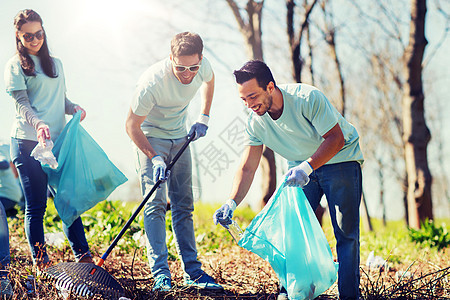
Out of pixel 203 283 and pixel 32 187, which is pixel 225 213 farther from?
pixel 32 187

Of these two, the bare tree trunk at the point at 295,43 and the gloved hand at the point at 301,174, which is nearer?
the gloved hand at the point at 301,174

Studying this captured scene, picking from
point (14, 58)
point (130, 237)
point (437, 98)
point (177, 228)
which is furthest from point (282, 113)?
point (437, 98)

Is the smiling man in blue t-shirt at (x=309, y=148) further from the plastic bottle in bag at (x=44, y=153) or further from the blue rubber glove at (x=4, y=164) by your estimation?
the blue rubber glove at (x=4, y=164)

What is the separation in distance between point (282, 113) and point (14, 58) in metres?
2.03

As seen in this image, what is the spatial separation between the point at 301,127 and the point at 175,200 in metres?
1.19

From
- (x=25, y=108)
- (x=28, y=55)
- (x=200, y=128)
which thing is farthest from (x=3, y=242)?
(x=200, y=128)

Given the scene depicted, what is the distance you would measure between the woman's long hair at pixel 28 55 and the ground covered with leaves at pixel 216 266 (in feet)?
4.62

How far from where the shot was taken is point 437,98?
1692cm

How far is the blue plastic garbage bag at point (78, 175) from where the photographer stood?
3428 mm

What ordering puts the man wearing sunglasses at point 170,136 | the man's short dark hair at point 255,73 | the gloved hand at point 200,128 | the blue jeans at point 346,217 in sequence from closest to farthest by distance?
the man's short dark hair at point 255,73 → the blue jeans at point 346,217 → the man wearing sunglasses at point 170,136 → the gloved hand at point 200,128

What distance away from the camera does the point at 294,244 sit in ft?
8.58

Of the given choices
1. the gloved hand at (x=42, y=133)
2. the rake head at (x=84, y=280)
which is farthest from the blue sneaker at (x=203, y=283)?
the gloved hand at (x=42, y=133)

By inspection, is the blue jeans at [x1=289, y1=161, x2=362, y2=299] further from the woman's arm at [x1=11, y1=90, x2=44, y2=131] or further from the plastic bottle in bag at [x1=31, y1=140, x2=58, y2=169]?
the woman's arm at [x1=11, y1=90, x2=44, y2=131]

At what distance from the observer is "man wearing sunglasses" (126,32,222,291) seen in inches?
126
